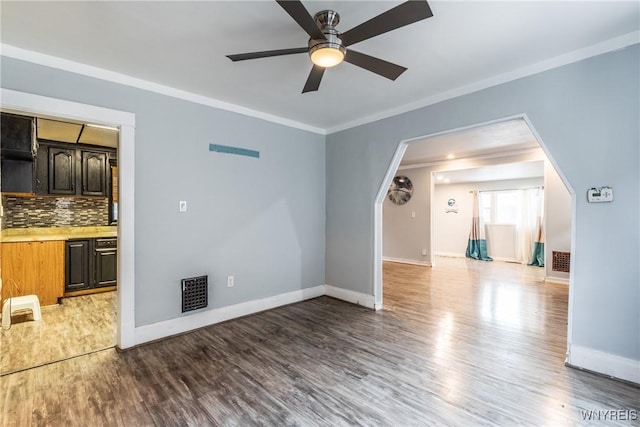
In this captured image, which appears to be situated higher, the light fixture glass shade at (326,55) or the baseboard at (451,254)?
Answer: the light fixture glass shade at (326,55)

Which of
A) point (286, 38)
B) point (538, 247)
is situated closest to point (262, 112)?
point (286, 38)

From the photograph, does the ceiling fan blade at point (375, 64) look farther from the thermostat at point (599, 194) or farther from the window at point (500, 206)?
the window at point (500, 206)

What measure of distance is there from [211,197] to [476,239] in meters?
7.75

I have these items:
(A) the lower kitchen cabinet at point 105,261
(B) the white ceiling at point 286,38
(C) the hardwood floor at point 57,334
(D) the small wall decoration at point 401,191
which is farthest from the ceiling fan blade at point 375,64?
(D) the small wall decoration at point 401,191

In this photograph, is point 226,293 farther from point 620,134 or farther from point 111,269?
point 620,134

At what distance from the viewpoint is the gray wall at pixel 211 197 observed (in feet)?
9.38

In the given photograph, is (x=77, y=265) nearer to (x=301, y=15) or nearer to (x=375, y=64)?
→ (x=301, y=15)

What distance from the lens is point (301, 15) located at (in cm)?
160

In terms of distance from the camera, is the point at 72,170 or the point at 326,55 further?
the point at 72,170

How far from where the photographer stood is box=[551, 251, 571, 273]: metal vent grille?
5.43 metres

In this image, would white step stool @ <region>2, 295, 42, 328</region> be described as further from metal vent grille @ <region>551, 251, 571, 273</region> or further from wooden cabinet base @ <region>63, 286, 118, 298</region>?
metal vent grille @ <region>551, 251, 571, 273</region>

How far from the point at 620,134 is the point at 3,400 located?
15.7 ft

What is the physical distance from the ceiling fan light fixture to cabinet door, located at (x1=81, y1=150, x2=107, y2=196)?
4.64 metres

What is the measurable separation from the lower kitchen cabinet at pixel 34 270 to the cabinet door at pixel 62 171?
0.93 meters
